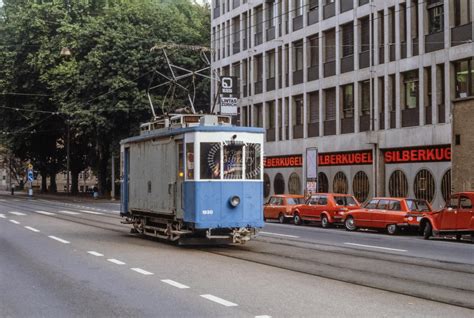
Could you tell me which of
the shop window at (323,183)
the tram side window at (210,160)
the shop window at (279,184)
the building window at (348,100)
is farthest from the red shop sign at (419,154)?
the tram side window at (210,160)

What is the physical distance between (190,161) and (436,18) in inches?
819

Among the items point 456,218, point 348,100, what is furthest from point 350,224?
point 348,100

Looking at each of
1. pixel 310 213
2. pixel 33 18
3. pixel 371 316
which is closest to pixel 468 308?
pixel 371 316

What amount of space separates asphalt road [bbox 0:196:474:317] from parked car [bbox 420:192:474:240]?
6.02ft

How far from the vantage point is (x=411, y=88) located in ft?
116

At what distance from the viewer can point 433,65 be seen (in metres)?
33.4

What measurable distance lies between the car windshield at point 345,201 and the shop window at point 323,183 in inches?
447

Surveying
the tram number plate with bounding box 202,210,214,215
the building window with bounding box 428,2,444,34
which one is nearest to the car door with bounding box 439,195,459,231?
the tram number plate with bounding box 202,210,214,215

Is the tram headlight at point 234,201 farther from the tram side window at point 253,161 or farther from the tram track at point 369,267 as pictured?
the tram track at point 369,267

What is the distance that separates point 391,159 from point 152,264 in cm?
2456

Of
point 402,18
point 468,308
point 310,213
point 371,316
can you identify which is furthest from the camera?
point 402,18

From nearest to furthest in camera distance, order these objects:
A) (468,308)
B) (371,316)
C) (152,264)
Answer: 1. (371,316)
2. (468,308)
3. (152,264)

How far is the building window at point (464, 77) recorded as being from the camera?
104 ft

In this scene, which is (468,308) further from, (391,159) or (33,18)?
(33,18)
